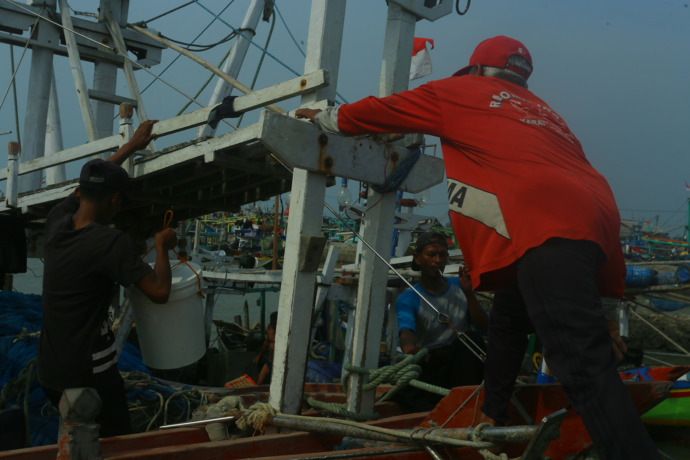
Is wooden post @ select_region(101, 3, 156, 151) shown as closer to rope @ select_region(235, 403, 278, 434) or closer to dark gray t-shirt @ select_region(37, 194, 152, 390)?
dark gray t-shirt @ select_region(37, 194, 152, 390)

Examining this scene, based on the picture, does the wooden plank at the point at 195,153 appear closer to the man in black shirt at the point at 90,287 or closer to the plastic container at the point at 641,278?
the man in black shirt at the point at 90,287

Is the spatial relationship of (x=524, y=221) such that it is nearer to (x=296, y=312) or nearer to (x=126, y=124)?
(x=296, y=312)

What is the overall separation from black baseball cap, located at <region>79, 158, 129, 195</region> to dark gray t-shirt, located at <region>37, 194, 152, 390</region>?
23 cm

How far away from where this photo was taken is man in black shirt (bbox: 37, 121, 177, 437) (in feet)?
9.17

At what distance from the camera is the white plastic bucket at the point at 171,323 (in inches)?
188

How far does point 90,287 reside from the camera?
2842 mm

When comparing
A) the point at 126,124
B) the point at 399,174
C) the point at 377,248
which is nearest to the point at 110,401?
the point at 377,248

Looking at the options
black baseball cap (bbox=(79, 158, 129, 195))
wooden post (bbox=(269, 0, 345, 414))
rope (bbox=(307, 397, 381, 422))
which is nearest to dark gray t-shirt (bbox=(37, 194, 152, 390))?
black baseball cap (bbox=(79, 158, 129, 195))

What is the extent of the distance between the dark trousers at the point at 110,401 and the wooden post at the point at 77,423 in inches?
32.1

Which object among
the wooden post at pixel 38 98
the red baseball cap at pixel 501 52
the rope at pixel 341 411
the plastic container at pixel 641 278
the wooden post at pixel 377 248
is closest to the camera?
the red baseball cap at pixel 501 52

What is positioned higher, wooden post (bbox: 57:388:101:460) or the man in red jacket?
the man in red jacket

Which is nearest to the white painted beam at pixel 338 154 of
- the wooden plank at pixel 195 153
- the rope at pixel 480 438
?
the wooden plank at pixel 195 153

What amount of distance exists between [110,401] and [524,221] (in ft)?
7.40

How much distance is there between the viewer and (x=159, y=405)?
4023mm
